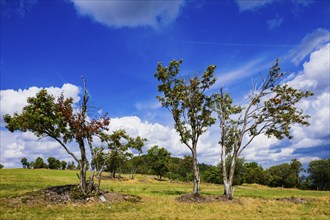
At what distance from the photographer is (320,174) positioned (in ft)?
364

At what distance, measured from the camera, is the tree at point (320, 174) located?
357 feet

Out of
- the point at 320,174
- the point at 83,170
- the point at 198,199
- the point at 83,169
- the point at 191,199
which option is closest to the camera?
the point at 83,170

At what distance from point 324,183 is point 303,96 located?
9485 centimetres

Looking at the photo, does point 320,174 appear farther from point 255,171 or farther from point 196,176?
point 196,176

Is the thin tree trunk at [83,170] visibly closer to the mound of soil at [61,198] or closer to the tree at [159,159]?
the mound of soil at [61,198]

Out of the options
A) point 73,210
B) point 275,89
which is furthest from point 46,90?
point 275,89

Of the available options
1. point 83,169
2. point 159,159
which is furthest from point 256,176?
point 83,169

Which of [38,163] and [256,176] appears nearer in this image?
[256,176]

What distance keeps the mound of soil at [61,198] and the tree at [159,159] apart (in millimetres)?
73134

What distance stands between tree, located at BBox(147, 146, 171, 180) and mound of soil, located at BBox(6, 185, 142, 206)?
73.1 m

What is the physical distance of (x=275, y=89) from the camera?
118 feet

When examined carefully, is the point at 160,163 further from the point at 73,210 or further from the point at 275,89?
the point at 73,210

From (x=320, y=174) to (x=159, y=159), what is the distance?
66.8 m

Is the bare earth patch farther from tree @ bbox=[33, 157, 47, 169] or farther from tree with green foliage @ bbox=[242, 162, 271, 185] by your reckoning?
tree @ bbox=[33, 157, 47, 169]
